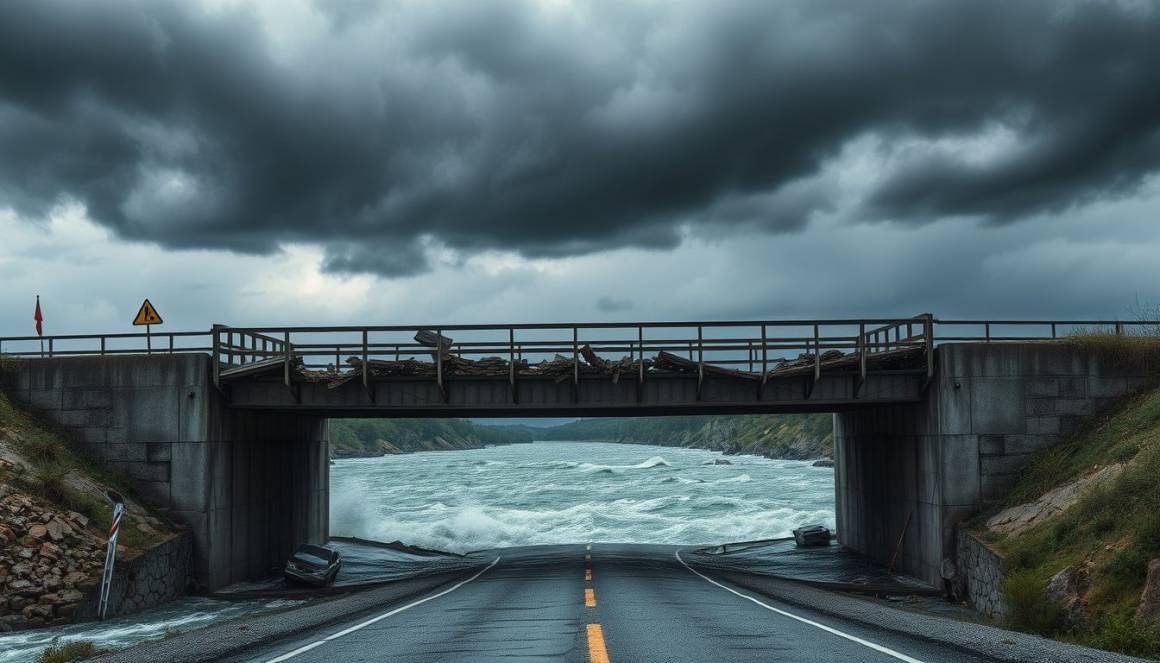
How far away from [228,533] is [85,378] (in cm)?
698

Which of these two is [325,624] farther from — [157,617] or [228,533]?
[228,533]

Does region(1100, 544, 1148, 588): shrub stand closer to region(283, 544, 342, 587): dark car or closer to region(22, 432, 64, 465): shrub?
region(283, 544, 342, 587): dark car

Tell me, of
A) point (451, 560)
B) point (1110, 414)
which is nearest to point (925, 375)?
point (1110, 414)

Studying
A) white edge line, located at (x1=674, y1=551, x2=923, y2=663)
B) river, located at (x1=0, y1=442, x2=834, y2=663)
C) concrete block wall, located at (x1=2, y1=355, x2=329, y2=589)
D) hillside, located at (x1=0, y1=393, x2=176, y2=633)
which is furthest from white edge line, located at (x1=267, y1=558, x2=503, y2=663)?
hillside, located at (x1=0, y1=393, x2=176, y2=633)

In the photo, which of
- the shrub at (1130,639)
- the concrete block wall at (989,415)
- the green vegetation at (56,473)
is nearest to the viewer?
the shrub at (1130,639)

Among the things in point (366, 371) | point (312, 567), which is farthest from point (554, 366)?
point (312, 567)

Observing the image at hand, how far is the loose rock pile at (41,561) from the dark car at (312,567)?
680cm

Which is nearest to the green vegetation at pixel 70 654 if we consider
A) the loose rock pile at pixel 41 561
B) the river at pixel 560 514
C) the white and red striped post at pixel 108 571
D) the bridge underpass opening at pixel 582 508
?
the river at pixel 560 514

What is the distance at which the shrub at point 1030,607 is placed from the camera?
16.4 m

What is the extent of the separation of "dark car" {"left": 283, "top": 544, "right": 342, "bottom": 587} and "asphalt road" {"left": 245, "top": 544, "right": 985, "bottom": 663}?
776cm

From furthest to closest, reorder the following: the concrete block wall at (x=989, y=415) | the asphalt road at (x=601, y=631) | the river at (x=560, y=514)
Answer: the river at (x=560, y=514) < the concrete block wall at (x=989, y=415) < the asphalt road at (x=601, y=631)

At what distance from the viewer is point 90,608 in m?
21.4

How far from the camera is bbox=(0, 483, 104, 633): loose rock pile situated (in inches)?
804

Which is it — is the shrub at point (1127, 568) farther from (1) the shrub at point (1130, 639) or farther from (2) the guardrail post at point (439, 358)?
(2) the guardrail post at point (439, 358)
